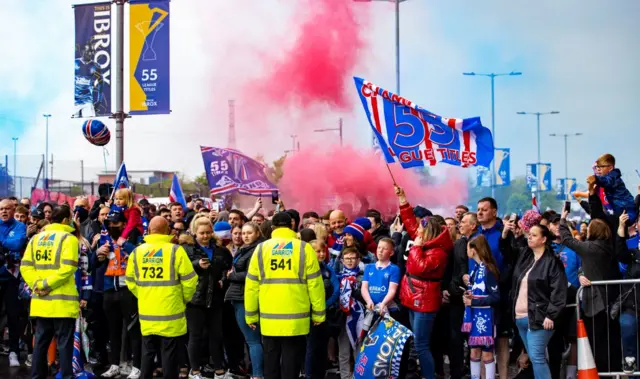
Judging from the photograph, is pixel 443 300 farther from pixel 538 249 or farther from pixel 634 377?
pixel 634 377

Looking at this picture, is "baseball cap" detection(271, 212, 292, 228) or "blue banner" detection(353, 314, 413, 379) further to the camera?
"blue banner" detection(353, 314, 413, 379)

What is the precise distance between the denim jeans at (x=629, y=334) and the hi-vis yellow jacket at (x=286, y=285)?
3.38m

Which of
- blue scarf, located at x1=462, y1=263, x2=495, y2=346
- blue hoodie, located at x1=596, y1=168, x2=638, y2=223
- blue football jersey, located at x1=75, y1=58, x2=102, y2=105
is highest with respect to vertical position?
blue football jersey, located at x1=75, y1=58, x2=102, y2=105

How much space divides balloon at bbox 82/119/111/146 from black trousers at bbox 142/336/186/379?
8394 millimetres

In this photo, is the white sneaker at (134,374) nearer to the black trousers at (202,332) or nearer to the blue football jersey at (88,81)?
the black trousers at (202,332)

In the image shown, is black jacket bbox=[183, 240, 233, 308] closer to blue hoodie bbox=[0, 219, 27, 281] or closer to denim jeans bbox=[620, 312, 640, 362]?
blue hoodie bbox=[0, 219, 27, 281]

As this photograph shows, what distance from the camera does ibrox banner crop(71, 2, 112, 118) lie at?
17516 millimetres

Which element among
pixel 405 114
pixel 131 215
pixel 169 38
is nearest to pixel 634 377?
pixel 405 114

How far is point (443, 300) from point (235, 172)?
10570 millimetres

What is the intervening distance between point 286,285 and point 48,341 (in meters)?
3.15

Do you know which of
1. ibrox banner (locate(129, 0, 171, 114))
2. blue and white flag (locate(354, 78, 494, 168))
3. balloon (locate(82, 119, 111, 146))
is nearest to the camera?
blue and white flag (locate(354, 78, 494, 168))

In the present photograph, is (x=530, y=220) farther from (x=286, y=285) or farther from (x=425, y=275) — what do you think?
(x=286, y=285)

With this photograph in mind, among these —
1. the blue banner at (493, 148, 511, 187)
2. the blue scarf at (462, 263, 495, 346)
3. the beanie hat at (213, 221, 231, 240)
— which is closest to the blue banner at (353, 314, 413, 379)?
the blue scarf at (462, 263, 495, 346)

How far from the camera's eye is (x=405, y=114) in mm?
11781
